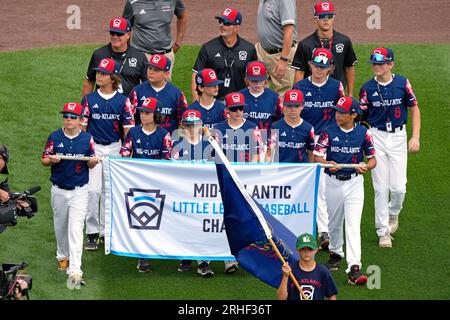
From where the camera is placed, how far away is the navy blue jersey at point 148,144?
14930 millimetres

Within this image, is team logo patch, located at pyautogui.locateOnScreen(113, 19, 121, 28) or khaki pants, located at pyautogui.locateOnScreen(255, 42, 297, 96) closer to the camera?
team logo patch, located at pyautogui.locateOnScreen(113, 19, 121, 28)

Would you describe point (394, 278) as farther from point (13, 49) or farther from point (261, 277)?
point (13, 49)

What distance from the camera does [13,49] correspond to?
21.7m

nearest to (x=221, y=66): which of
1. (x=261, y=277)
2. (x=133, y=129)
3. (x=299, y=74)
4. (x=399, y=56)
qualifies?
(x=299, y=74)

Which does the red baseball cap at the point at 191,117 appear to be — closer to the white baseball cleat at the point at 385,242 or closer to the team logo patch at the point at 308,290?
the white baseball cleat at the point at 385,242

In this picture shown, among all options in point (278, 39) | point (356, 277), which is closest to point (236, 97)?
point (356, 277)

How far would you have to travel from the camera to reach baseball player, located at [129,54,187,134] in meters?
15.7

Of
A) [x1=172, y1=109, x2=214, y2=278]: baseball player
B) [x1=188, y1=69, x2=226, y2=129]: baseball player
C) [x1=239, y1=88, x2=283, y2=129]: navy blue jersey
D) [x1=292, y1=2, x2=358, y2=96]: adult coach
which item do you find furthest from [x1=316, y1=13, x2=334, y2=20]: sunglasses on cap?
[x1=172, y1=109, x2=214, y2=278]: baseball player

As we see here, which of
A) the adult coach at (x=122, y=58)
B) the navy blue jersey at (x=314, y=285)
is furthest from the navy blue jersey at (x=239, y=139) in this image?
the navy blue jersey at (x=314, y=285)

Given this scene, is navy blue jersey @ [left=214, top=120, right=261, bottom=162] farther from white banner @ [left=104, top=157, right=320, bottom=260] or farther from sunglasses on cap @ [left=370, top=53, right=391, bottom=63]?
sunglasses on cap @ [left=370, top=53, right=391, bottom=63]

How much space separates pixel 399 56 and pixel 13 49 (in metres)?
6.18

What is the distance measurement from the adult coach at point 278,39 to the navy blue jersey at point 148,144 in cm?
271

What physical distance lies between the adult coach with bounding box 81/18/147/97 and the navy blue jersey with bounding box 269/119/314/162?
6.94 ft

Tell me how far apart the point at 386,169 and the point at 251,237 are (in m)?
3.66
